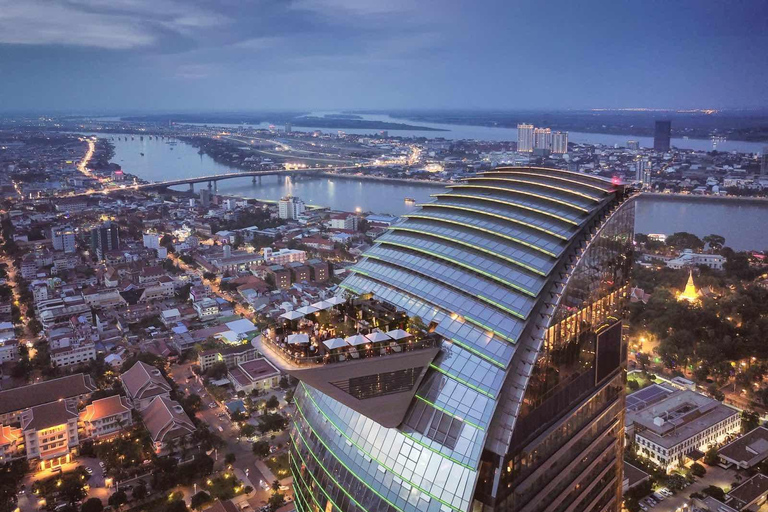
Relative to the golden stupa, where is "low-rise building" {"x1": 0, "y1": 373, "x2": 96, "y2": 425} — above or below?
below

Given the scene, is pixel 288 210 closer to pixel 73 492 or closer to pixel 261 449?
pixel 261 449

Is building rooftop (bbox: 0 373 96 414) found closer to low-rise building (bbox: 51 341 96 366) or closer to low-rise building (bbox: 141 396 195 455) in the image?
low-rise building (bbox: 141 396 195 455)

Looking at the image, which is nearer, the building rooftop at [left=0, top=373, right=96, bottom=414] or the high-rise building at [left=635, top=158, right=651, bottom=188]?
the building rooftop at [left=0, top=373, right=96, bottom=414]

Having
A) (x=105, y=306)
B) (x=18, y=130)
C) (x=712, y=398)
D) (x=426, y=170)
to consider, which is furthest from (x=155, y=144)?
(x=712, y=398)

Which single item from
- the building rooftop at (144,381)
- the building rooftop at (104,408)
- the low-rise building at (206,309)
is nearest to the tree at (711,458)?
the building rooftop at (144,381)

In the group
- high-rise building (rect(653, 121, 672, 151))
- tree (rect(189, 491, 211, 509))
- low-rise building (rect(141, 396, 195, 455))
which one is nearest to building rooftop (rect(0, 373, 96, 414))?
low-rise building (rect(141, 396, 195, 455))

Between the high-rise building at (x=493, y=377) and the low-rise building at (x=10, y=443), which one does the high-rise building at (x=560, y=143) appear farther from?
the low-rise building at (x=10, y=443)
